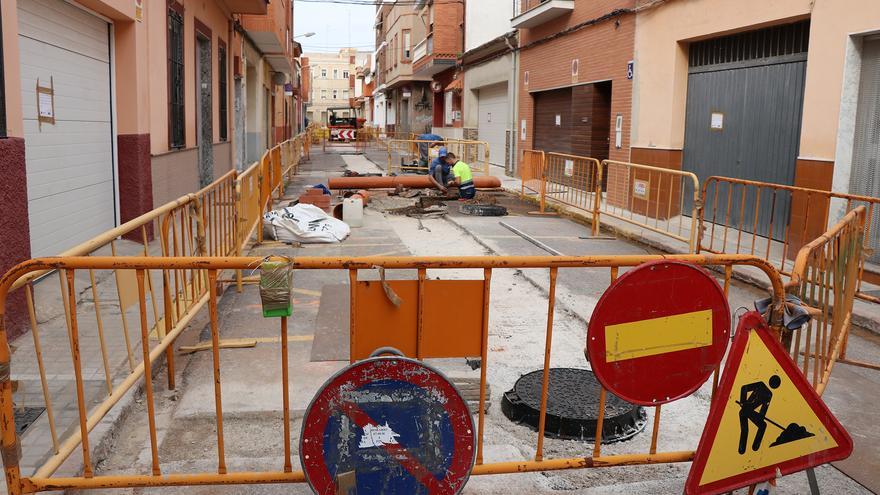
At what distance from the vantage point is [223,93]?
686 inches

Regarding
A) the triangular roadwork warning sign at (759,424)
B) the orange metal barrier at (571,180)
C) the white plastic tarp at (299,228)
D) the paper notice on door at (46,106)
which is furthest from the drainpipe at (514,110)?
the triangular roadwork warning sign at (759,424)

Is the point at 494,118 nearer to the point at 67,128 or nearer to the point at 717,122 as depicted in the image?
the point at 717,122

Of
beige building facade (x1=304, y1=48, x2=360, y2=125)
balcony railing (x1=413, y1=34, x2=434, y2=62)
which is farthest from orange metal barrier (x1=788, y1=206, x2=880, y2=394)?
beige building facade (x1=304, y1=48, x2=360, y2=125)

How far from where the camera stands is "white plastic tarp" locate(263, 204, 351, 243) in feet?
34.8

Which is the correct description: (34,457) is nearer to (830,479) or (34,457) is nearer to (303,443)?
(303,443)

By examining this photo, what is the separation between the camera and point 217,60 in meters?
16.1

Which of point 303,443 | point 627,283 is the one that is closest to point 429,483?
point 303,443

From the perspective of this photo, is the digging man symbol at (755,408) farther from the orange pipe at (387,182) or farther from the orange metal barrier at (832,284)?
the orange pipe at (387,182)

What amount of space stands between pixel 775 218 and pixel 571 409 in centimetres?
757

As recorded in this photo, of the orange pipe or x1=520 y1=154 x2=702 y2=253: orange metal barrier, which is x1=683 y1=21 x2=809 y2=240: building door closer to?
x1=520 y1=154 x2=702 y2=253: orange metal barrier

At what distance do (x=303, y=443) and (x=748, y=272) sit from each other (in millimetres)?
7205

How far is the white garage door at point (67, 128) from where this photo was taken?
22.6 feet

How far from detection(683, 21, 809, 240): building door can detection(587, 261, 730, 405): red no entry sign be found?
7554 mm

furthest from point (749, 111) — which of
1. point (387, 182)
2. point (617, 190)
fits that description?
point (387, 182)
